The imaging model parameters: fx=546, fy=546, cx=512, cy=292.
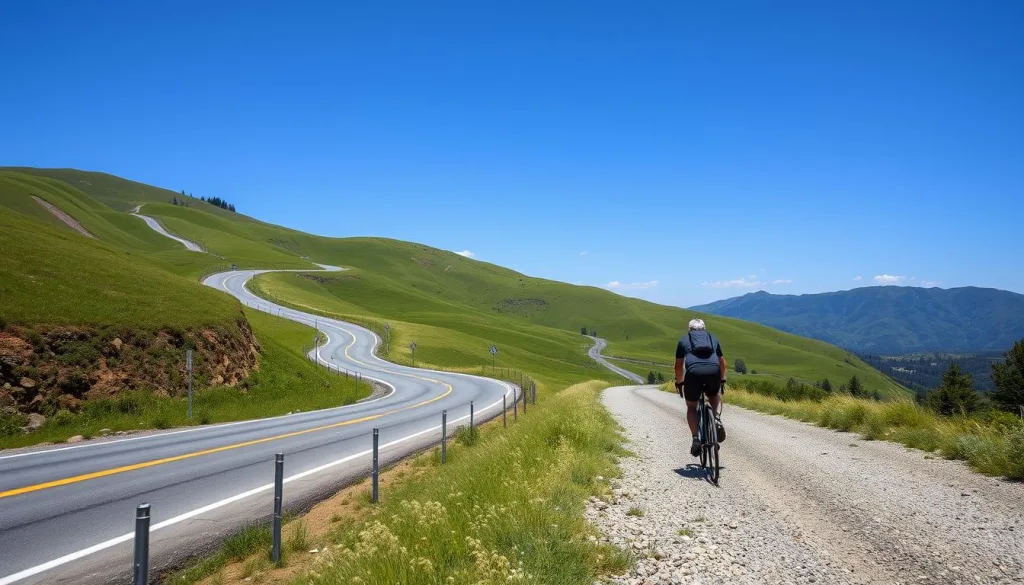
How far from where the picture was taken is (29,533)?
7.51 metres

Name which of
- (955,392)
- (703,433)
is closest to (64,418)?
(703,433)

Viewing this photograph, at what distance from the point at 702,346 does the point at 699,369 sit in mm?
362

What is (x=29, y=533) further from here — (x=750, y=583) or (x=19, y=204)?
(x=19, y=204)

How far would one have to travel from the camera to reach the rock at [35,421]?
15.9 metres

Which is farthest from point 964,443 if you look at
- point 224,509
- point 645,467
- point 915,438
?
point 224,509

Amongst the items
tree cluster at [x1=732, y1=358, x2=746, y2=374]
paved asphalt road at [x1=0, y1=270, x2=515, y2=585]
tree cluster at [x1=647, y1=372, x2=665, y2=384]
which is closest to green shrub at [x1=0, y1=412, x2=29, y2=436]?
paved asphalt road at [x1=0, y1=270, x2=515, y2=585]

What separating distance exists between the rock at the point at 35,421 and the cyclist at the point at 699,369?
18256 mm

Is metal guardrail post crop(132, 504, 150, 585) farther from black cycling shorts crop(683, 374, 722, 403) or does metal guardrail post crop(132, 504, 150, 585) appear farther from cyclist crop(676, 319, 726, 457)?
black cycling shorts crop(683, 374, 722, 403)

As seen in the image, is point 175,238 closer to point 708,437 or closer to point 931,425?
point 708,437

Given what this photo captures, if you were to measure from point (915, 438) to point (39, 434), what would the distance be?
22.0 meters

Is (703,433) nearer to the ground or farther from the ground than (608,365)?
farther from the ground

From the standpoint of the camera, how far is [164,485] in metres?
10.3

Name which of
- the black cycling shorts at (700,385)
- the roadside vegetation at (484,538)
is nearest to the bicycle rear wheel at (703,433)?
the black cycling shorts at (700,385)

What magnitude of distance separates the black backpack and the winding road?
24.4ft
